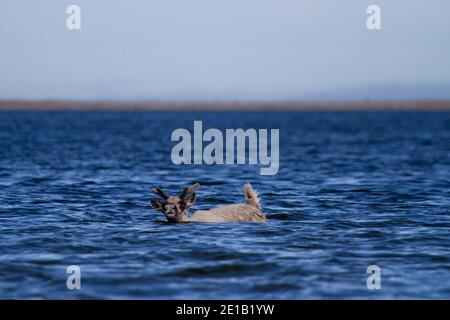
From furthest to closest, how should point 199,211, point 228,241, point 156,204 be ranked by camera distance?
point 199,211 → point 156,204 → point 228,241

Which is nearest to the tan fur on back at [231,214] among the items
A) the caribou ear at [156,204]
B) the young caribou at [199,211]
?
the young caribou at [199,211]

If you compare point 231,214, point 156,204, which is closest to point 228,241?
point 156,204

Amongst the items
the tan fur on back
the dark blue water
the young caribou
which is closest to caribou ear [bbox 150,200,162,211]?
the young caribou

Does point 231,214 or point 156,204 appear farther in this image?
point 231,214

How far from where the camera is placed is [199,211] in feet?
58.6

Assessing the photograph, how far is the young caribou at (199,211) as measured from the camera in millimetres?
17062

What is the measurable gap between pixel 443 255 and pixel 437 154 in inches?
1278

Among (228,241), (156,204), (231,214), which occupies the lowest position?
(228,241)

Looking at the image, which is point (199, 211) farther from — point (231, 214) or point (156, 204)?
point (156, 204)

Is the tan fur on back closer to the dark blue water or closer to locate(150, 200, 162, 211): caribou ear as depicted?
the dark blue water

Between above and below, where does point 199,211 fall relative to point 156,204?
below

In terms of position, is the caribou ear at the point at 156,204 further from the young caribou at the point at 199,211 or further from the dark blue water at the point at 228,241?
the dark blue water at the point at 228,241

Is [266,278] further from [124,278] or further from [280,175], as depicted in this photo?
[280,175]
